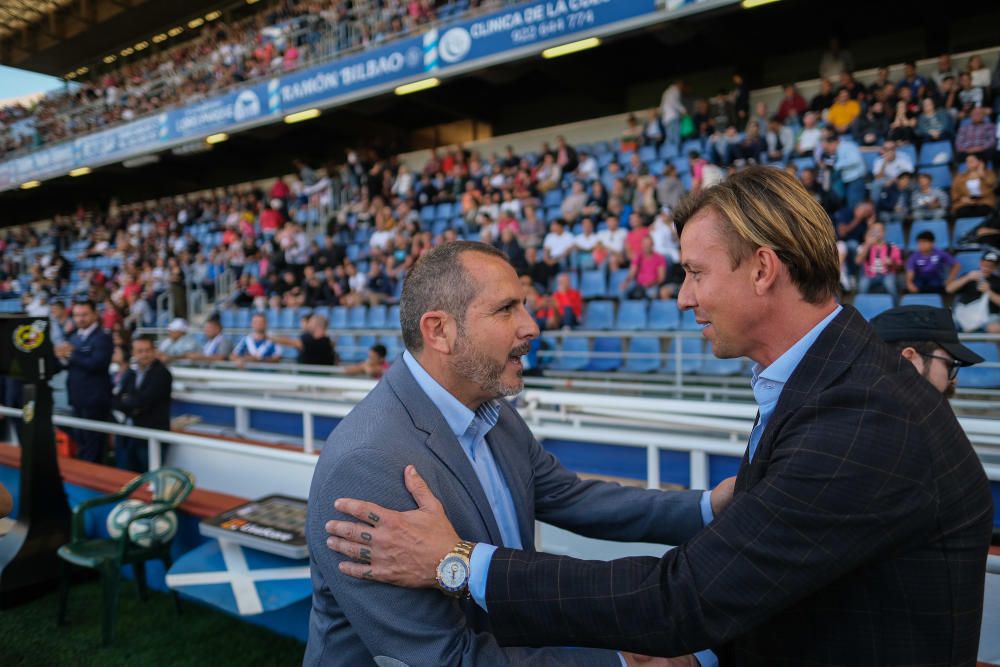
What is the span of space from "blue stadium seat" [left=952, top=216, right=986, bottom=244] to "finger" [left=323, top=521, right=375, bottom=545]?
7807 millimetres

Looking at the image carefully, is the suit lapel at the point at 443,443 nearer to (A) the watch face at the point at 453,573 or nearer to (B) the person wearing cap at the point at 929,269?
(A) the watch face at the point at 453,573

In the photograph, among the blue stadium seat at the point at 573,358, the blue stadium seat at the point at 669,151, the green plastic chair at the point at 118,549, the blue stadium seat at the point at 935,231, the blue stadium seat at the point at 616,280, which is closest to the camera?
the green plastic chair at the point at 118,549

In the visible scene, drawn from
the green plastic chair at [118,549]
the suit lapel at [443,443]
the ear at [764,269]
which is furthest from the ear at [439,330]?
the green plastic chair at [118,549]

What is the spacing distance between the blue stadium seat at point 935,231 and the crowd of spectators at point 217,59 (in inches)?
278

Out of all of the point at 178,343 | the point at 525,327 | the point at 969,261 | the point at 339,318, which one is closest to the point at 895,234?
the point at 969,261

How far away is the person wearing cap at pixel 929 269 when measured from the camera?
259 inches

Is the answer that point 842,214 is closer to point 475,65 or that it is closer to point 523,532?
point 475,65

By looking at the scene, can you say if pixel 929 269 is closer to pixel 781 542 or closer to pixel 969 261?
pixel 969 261

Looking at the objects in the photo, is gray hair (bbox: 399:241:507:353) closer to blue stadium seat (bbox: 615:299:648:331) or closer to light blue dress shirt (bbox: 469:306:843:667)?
light blue dress shirt (bbox: 469:306:843:667)

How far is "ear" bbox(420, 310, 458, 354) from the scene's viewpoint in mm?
1571

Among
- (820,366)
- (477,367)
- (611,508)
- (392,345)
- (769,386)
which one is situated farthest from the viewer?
(392,345)

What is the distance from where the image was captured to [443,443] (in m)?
1.47

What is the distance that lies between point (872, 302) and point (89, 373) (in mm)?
7402

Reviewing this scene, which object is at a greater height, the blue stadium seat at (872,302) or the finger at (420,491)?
the blue stadium seat at (872,302)
